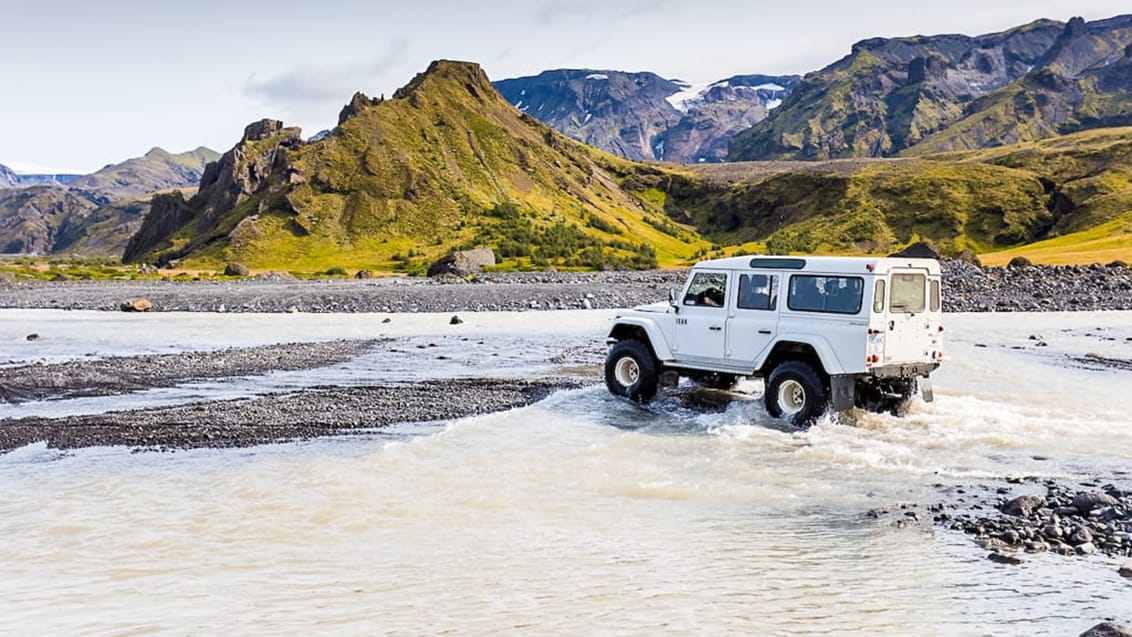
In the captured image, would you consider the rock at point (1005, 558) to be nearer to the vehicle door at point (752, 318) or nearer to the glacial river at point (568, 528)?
the glacial river at point (568, 528)

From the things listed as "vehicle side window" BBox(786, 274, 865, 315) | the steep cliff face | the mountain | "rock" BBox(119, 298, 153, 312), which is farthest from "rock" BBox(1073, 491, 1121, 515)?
the steep cliff face

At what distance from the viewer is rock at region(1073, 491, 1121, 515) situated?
11172mm

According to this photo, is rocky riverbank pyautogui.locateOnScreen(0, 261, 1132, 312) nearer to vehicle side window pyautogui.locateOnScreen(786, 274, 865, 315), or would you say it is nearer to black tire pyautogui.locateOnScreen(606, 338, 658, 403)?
black tire pyautogui.locateOnScreen(606, 338, 658, 403)

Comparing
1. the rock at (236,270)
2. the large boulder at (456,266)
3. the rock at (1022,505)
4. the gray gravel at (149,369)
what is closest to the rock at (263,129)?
the rock at (236,270)

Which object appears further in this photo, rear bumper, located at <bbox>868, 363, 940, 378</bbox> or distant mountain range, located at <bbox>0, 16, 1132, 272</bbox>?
distant mountain range, located at <bbox>0, 16, 1132, 272</bbox>

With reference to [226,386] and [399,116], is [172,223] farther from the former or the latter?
[226,386]

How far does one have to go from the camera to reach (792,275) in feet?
56.5

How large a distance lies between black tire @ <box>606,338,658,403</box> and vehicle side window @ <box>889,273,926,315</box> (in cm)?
518

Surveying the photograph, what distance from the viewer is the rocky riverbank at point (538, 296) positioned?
4791 centimetres

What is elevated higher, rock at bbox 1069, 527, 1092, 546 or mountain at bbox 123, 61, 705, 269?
mountain at bbox 123, 61, 705, 269

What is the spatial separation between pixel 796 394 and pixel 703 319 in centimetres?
253

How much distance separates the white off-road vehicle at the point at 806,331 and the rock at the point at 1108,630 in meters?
9.00

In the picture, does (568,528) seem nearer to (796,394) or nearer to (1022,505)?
(1022,505)

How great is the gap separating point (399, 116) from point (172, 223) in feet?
154
